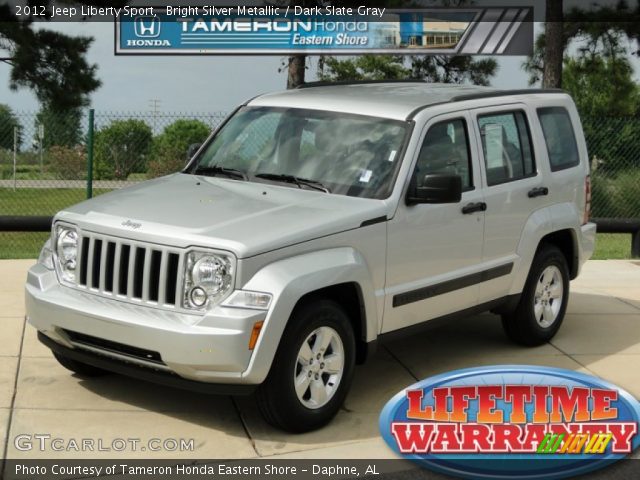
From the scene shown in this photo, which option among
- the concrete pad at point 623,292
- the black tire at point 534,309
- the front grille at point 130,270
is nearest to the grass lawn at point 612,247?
the concrete pad at point 623,292

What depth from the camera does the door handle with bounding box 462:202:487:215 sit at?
24.0ft

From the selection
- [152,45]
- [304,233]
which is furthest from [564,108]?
[152,45]

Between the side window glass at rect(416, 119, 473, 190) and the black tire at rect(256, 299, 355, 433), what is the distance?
1256mm

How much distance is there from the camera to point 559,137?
860 centimetres

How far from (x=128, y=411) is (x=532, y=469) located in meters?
2.40

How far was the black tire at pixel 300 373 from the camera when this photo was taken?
6.02 metres

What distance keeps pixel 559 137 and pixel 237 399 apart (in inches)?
136

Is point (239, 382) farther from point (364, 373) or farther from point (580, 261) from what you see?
point (580, 261)

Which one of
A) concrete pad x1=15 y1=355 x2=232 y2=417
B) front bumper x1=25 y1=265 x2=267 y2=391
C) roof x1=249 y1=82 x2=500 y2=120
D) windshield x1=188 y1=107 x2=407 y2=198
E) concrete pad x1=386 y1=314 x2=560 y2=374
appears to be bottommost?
concrete pad x1=15 y1=355 x2=232 y2=417

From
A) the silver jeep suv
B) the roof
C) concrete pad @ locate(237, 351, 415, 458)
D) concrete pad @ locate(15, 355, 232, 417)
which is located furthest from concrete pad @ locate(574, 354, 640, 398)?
concrete pad @ locate(15, 355, 232, 417)

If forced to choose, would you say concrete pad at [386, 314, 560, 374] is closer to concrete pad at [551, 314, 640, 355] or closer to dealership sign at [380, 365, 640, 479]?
concrete pad at [551, 314, 640, 355]

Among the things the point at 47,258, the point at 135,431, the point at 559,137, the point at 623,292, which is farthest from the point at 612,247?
the point at 135,431

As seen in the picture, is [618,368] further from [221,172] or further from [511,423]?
[221,172]

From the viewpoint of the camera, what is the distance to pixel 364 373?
7605 millimetres
